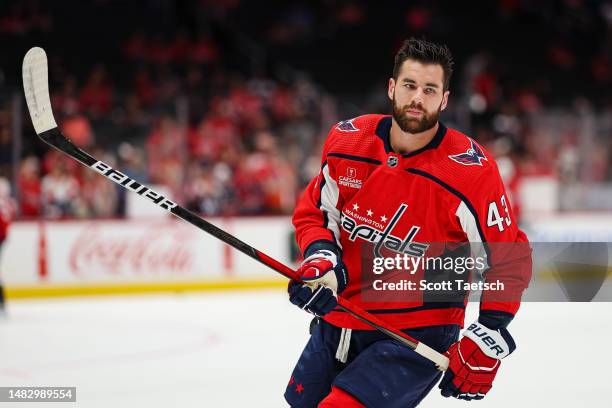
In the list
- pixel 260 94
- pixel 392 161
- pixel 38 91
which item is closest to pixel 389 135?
pixel 392 161

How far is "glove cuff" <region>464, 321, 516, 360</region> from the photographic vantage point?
102 inches

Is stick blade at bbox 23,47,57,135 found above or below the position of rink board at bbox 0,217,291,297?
above

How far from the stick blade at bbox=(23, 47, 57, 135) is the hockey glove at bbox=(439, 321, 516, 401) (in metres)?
1.31

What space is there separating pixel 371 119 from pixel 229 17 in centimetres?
1099

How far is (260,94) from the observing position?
1014 cm

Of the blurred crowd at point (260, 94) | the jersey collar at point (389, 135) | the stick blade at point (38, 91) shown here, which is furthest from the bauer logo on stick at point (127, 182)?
the blurred crowd at point (260, 94)

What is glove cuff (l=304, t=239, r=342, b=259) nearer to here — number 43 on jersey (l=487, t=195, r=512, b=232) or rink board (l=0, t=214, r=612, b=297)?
number 43 on jersey (l=487, t=195, r=512, b=232)

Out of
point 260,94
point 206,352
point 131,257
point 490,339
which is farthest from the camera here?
point 260,94

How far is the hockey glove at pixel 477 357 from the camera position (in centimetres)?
260

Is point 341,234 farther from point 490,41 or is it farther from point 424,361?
point 490,41

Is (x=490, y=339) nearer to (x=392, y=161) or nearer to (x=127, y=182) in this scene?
(x=392, y=161)

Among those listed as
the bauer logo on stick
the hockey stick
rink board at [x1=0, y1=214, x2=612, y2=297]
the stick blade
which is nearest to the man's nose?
the hockey stick

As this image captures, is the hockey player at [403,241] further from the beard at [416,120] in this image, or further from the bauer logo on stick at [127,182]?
the bauer logo on stick at [127,182]

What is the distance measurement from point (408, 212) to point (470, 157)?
8.9 inches
